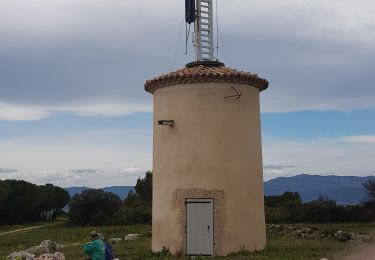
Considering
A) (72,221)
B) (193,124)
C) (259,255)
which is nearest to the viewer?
(259,255)

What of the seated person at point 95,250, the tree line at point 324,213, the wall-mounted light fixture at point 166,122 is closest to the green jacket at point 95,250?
the seated person at point 95,250

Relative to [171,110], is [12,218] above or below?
below

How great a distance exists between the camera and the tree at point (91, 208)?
4740cm

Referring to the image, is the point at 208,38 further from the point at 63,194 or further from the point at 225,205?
the point at 63,194

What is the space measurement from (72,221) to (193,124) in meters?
34.3

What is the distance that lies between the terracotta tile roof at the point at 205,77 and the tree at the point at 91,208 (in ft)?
102

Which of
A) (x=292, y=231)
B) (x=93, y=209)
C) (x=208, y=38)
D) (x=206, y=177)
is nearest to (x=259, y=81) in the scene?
(x=208, y=38)

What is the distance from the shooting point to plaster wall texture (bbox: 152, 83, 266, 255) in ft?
54.2

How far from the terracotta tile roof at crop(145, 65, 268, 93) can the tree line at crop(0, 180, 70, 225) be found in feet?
138

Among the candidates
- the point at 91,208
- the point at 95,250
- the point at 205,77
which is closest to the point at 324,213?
the point at 91,208

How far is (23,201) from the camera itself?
57.9 meters

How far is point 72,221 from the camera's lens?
4831cm

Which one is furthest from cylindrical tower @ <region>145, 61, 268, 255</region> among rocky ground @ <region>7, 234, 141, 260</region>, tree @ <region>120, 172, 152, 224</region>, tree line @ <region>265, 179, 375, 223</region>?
tree @ <region>120, 172, 152, 224</region>

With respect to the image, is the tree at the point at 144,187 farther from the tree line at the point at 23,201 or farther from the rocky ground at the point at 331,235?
the rocky ground at the point at 331,235
